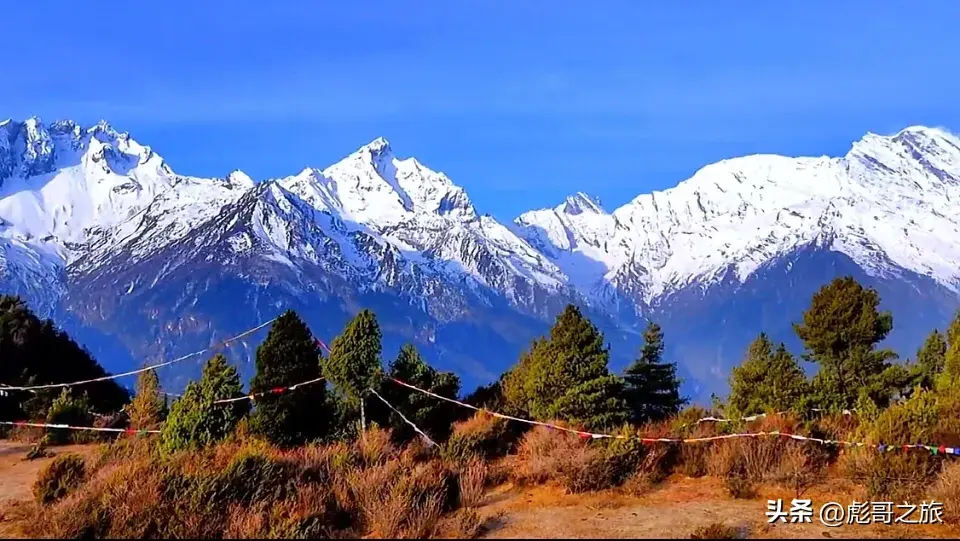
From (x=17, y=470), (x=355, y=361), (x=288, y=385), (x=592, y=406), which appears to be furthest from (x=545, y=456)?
(x=17, y=470)

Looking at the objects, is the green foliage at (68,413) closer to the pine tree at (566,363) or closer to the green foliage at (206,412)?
the green foliage at (206,412)

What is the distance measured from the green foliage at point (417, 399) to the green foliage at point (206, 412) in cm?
270

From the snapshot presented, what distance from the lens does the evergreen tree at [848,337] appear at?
17.0 metres

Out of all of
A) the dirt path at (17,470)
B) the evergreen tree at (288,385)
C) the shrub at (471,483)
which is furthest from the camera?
the evergreen tree at (288,385)

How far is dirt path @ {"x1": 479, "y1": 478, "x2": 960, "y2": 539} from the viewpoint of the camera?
944 cm

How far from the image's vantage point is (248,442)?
532 inches

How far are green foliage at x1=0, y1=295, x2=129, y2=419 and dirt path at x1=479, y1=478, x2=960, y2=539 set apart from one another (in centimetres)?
1585

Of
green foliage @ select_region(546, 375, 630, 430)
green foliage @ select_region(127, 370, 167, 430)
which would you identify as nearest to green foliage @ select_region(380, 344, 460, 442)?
green foliage @ select_region(546, 375, 630, 430)

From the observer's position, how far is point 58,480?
37.3 ft

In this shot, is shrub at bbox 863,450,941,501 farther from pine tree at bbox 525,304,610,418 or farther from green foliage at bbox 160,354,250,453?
green foliage at bbox 160,354,250,453

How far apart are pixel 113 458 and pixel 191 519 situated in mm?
4741

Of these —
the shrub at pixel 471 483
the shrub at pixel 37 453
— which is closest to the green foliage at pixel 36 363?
the shrub at pixel 37 453

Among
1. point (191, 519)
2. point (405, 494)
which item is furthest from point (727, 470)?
point (191, 519)

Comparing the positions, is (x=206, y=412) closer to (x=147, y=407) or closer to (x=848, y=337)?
(x=147, y=407)
